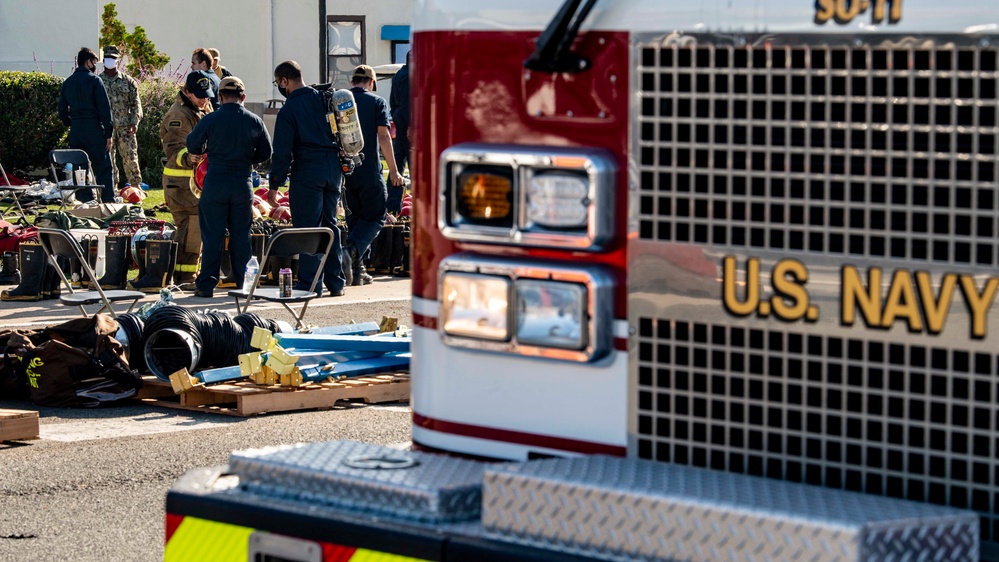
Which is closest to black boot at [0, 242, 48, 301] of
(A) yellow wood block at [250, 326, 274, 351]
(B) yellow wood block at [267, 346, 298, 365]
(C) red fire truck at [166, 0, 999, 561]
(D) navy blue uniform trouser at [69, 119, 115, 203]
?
(A) yellow wood block at [250, 326, 274, 351]

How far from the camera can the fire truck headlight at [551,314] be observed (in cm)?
323

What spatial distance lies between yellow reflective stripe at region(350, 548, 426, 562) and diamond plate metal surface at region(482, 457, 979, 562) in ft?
0.58

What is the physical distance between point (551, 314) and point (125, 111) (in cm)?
1918

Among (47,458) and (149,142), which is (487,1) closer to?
(47,458)

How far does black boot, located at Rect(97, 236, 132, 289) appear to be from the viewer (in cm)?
1348

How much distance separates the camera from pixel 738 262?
3.12 metres

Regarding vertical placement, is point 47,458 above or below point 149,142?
below

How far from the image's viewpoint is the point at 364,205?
14055 mm

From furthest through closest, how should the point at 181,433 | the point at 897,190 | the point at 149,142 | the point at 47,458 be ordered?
the point at 149,142 → the point at 181,433 → the point at 47,458 → the point at 897,190

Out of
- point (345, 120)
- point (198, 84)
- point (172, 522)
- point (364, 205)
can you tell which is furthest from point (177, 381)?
point (198, 84)

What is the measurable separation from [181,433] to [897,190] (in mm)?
5777

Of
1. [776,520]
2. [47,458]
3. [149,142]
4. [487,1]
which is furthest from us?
[149,142]

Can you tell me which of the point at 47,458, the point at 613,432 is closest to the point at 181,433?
the point at 47,458

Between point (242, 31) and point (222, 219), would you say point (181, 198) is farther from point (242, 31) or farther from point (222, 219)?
point (242, 31)
